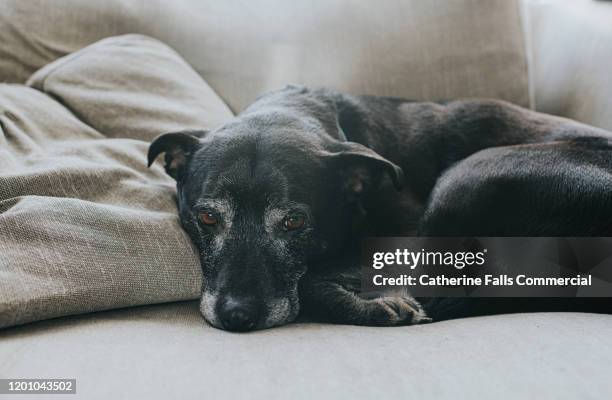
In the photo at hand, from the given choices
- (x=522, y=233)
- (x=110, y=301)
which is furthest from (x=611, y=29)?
(x=110, y=301)

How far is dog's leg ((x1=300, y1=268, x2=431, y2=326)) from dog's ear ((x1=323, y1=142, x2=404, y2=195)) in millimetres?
307

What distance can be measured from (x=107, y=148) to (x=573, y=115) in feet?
6.27

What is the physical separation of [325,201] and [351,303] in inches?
13.3

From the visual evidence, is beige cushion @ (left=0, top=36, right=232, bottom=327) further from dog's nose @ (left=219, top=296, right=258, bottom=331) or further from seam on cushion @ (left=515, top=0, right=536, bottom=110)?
seam on cushion @ (left=515, top=0, right=536, bottom=110)

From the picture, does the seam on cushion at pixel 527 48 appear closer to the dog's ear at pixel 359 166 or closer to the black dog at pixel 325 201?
the black dog at pixel 325 201

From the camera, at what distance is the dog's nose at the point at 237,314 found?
1445 mm

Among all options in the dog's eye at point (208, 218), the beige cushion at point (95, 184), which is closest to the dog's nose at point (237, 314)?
the beige cushion at point (95, 184)

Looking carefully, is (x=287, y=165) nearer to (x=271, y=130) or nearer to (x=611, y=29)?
(x=271, y=130)

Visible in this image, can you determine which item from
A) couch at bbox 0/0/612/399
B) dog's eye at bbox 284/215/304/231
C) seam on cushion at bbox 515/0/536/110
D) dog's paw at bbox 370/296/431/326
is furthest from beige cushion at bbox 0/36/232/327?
seam on cushion at bbox 515/0/536/110

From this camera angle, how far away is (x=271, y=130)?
69.8 inches

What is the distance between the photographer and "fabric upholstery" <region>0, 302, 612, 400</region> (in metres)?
1.12

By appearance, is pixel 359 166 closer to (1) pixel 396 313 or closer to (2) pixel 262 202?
(2) pixel 262 202

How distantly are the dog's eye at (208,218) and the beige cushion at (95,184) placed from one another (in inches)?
3.0

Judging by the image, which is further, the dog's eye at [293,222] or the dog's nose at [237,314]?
the dog's eye at [293,222]
